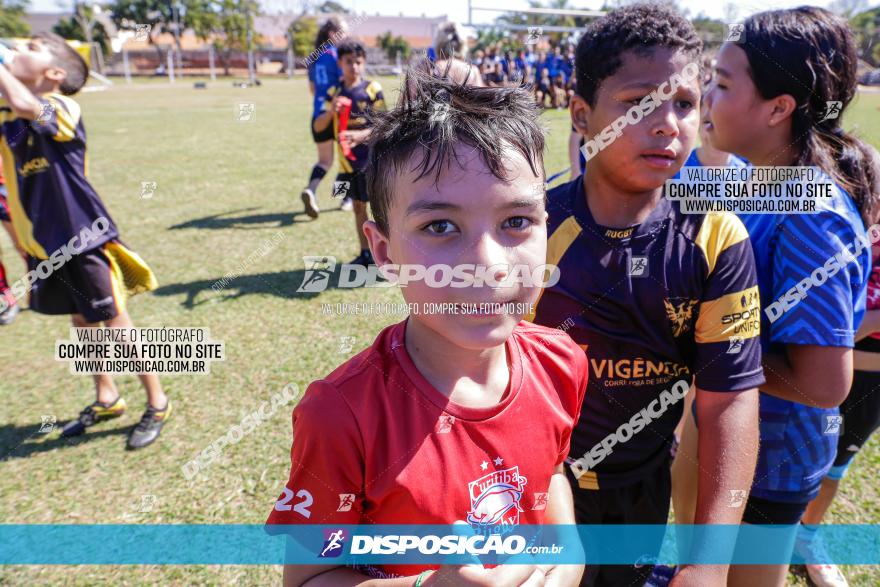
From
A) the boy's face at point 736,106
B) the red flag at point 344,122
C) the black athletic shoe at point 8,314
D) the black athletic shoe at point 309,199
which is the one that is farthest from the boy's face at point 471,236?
the black athletic shoe at point 309,199

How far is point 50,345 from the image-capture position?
4656mm

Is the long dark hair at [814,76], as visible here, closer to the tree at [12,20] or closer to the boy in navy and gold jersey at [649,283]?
the boy in navy and gold jersey at [649,283]

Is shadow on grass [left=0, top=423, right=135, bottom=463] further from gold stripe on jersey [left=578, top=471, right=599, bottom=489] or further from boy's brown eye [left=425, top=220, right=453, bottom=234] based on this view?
boy's brown eye [left=425, top=220, right=453, bottom=234]

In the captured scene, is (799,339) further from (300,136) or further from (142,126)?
(142,126)

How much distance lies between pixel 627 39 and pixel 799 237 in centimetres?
78

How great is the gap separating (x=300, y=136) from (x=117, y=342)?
41.5 feet

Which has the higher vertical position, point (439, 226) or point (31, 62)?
point (31, 62)

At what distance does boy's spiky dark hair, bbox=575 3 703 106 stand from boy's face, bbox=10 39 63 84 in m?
3.07

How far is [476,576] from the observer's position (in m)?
1.12

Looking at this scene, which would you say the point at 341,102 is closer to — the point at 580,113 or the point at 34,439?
the point at 34,439

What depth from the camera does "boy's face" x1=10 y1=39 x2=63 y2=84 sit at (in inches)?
119

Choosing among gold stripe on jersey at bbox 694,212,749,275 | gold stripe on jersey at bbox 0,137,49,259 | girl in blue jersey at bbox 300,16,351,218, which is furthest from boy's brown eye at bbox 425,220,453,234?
girl in blue jersey at bbox 300,16,351,218

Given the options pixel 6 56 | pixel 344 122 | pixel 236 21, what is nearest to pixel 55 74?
pixel 6 56

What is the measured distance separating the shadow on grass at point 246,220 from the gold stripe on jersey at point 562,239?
6.48 meters
